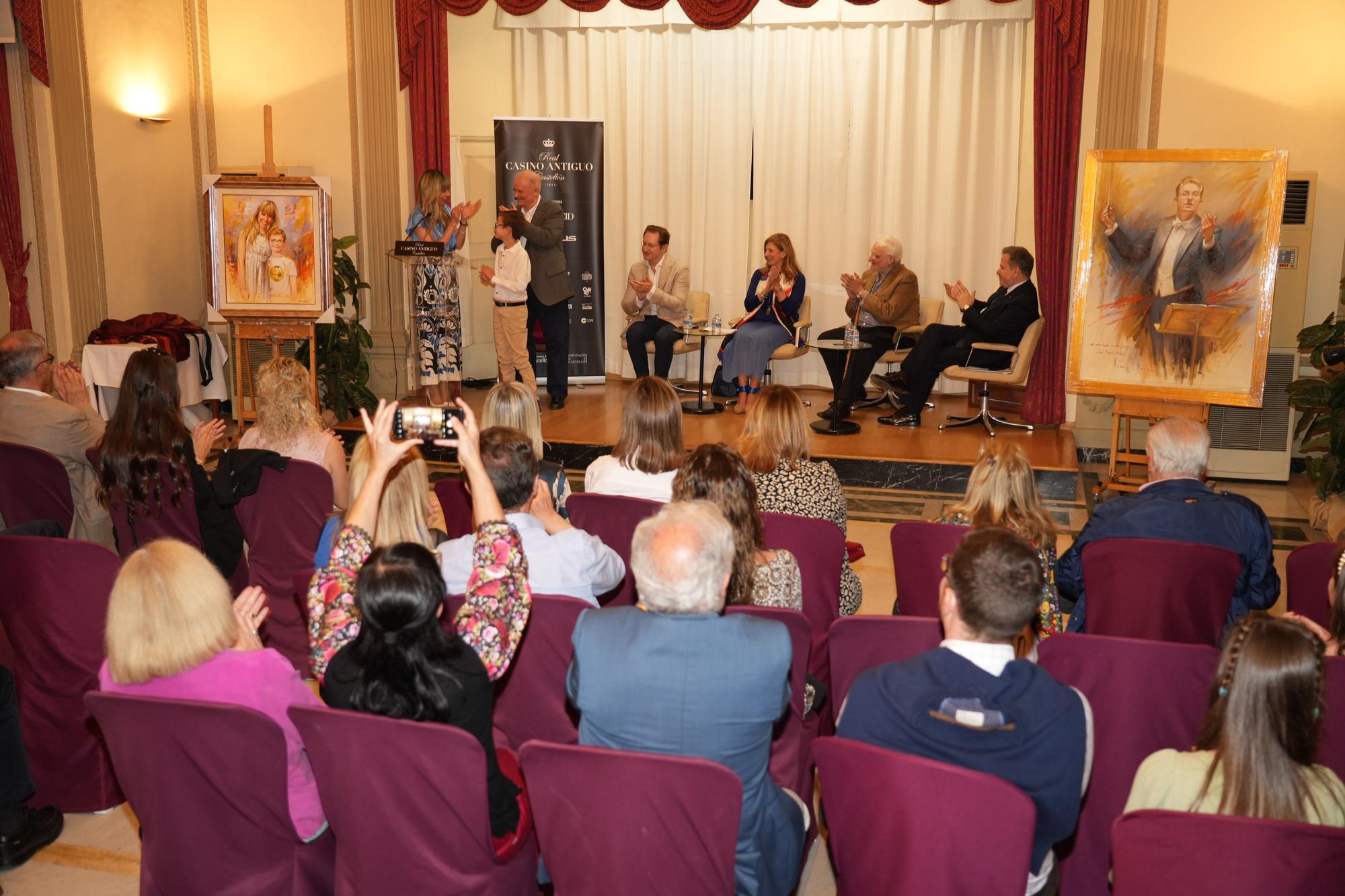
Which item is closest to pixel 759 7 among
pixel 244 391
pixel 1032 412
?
pixel 1032 412

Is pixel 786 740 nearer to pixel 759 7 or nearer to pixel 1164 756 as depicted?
pixel 1164 756

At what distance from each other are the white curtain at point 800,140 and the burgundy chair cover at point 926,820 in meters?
7.80

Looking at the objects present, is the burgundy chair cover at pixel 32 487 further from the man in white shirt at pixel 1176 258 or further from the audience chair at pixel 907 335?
the audience chair at pixel 907 335

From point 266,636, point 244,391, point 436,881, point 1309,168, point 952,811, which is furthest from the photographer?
point 244,391

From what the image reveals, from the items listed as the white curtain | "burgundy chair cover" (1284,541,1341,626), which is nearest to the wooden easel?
the white curtain

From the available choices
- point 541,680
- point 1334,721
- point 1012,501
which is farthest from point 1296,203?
point 541,680

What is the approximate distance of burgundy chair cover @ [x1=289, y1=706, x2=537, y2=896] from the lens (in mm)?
2070

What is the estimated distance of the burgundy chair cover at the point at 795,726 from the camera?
2.71m

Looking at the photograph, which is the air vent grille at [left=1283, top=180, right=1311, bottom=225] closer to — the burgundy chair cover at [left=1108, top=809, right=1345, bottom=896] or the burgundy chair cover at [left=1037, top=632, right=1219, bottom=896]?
the burgundy chair cover at [left=1037, top=632, right=1219, bottom=896]

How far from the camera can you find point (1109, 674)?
256 centimetres

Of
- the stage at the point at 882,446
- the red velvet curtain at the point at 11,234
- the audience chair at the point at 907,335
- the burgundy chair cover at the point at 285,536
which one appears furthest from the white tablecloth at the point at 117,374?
the audience chair at the point at 907,335

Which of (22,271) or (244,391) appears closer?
(22,271)

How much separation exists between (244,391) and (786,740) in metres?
7.04

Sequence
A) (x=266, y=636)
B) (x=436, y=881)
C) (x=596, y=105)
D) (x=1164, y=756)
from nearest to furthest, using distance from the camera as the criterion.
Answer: (x=1164, y=756) → (x=436, y=881) → (x=266, y=636) → (x=596, y=105)
